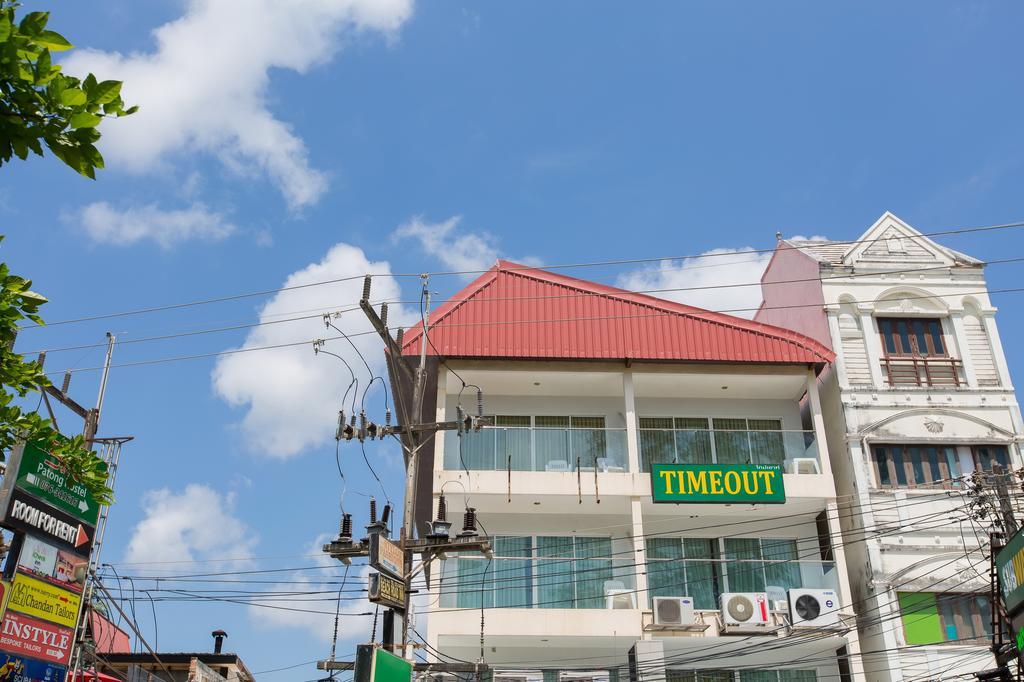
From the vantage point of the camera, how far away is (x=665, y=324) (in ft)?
81.9

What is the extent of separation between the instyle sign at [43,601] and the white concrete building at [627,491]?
316 inches

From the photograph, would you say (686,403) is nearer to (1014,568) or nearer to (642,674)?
(642,674)

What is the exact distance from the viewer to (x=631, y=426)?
944 inches

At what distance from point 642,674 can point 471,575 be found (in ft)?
15.0

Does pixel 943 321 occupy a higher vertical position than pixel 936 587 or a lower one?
higher

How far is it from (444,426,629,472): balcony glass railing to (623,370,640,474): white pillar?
12.3 inches

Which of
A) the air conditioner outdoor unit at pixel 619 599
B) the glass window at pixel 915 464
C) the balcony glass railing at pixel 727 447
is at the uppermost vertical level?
the balcony glass railing at pixel 727 447

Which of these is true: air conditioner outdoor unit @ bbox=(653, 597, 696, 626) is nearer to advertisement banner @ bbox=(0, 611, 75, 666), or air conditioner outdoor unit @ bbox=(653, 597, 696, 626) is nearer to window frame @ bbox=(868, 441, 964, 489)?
window frame @ bbox=(868, 441, 964, 489)

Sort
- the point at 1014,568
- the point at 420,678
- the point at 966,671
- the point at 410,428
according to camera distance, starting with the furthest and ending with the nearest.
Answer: the point at 966,671 < the point at 420,678 < the point at 410,428 < the point at 1014,568

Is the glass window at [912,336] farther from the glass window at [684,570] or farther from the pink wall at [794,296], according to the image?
the glass window at [684,570]

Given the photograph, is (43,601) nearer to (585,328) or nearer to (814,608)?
(585,328)

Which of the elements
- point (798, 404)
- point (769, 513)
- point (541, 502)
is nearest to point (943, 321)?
point (798, 404)

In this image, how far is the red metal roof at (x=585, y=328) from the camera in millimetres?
24266

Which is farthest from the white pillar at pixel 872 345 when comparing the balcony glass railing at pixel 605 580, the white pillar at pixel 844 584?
the balcony glass railing at pixel 605 580
